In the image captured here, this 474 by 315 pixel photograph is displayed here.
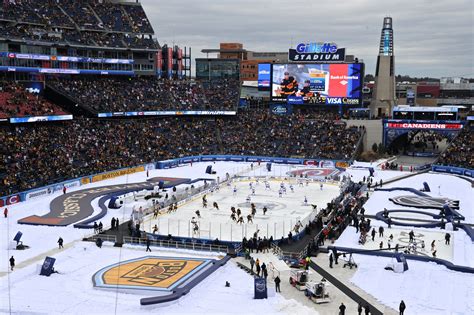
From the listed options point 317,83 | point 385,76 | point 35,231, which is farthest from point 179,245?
point 385,76

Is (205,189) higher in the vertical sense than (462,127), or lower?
lower

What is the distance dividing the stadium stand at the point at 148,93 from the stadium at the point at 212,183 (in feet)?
1.21

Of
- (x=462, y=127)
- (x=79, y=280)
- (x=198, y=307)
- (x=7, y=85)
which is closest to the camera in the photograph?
(x=198, y=307)

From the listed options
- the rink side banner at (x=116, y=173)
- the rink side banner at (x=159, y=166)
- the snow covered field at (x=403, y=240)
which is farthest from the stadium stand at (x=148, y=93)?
the snow covered field at (x=403, y=240)

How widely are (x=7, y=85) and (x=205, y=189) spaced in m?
28.4

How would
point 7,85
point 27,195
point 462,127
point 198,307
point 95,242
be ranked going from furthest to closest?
point 462,127
point 7,85
point 27,195
point 95,242
point 198,307

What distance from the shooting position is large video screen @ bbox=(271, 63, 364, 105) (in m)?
78.5

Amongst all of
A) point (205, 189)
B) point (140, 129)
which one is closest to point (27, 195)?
point (205, 189)

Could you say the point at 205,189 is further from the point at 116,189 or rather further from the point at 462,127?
the point at 462,127

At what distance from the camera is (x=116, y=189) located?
51406 mm

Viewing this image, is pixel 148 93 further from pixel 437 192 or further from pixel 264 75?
pixel 437 192

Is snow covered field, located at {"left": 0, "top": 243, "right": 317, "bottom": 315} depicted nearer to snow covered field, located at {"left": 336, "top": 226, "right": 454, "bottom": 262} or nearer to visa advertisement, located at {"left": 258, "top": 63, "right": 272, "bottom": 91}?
snow covered field, located at {"left": 336, "top": 226, "right": 454, "bottom": 262}

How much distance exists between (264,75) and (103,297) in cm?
6513

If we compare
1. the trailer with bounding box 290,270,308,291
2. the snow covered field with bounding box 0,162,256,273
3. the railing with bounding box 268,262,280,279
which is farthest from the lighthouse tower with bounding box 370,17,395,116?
the trailer with bounding box 290,270,308,291
